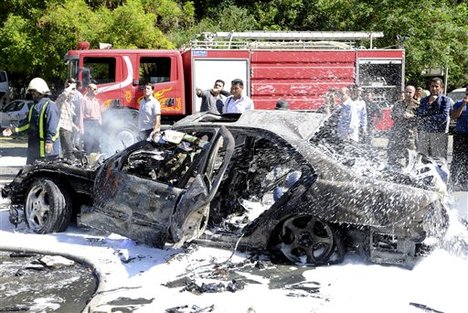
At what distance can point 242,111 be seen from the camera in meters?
9.12

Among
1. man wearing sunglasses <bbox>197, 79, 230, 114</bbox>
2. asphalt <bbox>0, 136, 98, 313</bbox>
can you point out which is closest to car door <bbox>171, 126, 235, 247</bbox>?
asphalt <bbox>0, 136, 98, 313</bbox>

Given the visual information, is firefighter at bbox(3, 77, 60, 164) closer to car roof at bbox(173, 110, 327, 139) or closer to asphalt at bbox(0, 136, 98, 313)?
asphalt at bbox(0, 136, 98, 313)

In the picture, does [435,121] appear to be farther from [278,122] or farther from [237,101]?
[278,122]

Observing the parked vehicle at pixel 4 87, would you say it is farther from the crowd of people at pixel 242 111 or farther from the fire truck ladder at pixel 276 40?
the crowd of people at pixel 242 111

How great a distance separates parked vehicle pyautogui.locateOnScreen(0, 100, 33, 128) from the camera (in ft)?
73.6

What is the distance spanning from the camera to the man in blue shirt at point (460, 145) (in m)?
9.28

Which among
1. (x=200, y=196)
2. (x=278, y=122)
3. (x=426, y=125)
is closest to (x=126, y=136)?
(x=426, y=125)

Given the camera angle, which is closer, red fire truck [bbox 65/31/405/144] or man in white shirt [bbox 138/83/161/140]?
man in white shirt [bbox 138/83/161/140]

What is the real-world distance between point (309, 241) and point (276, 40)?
11512mm

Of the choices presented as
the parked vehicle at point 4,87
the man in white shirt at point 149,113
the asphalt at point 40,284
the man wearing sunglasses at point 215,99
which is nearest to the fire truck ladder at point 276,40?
the man wearing sunglasses at point 215,99

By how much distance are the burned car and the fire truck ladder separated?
8.97 m

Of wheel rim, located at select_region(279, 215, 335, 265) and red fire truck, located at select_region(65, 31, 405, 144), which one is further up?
red fire truck, located at select_region(65, 31, 405, 144)

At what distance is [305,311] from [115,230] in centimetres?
232

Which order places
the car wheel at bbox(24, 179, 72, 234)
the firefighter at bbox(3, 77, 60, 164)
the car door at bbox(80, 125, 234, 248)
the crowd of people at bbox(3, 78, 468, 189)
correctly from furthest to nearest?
1. the crowd of people at bbox(3, 78, 468, 189)
2. the firefighter at bbox(3, 77, 60, 164)
3. the car wheel at bbox(24, 179, 72, 234)
4. the car door at bbox(80, 125, 234, 248)
